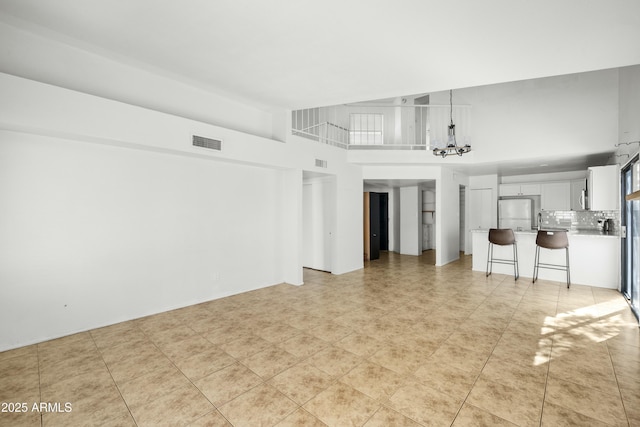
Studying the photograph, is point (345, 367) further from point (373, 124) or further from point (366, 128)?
point (373, 124)

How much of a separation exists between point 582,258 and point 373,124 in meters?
5.75

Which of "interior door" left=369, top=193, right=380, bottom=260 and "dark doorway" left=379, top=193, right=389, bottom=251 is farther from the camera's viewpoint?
"dark doorway" left=379, top=193, right=389, bottom=251

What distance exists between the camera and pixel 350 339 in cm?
319

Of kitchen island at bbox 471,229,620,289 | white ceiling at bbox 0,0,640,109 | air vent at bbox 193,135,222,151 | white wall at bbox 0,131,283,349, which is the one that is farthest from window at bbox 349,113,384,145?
air vent at bbox 193,135,222,151

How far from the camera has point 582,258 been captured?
5.51 metres

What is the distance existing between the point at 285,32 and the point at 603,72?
6.35 meters

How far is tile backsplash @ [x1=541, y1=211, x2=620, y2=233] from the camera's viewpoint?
23.8ft

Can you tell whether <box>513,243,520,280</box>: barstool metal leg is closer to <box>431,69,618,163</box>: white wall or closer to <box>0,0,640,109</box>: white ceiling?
<box>431,69,618,163</box>: white wall

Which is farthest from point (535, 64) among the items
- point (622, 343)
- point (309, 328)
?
point (309, 328)

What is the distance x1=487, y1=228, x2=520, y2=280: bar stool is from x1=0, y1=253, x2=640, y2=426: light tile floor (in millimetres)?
1773

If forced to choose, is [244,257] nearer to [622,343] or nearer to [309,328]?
[309,328]

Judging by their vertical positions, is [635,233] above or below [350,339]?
above

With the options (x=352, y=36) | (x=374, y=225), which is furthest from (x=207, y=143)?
(x=374, y=225)

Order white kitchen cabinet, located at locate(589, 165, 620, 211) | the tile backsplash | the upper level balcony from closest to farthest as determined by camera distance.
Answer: white kitchen cabinet, located at locate(589, 165, 620, 211) → the upper level balcony → the tile backsplash
